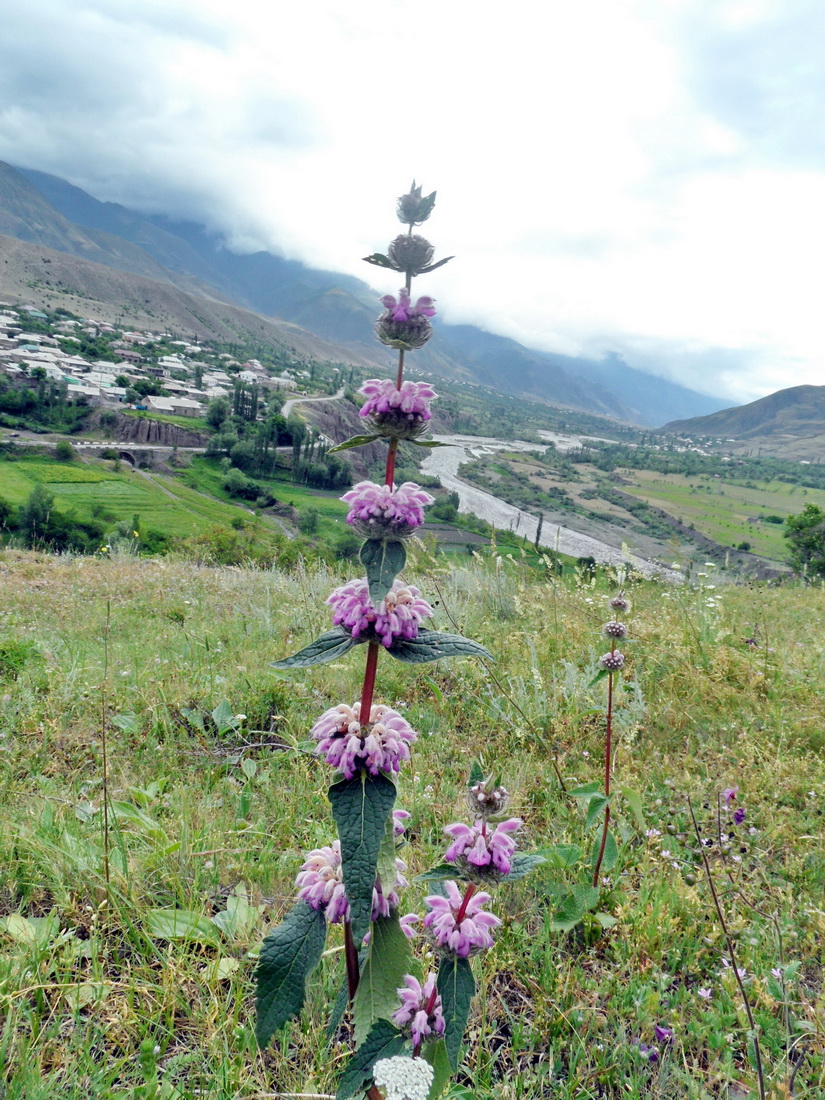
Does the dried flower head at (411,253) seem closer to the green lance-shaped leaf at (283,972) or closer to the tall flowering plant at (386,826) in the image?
the tall flowering plant at (386,826)

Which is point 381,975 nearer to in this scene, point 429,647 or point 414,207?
point 429,647

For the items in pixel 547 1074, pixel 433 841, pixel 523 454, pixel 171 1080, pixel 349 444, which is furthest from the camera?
pixel 523 454

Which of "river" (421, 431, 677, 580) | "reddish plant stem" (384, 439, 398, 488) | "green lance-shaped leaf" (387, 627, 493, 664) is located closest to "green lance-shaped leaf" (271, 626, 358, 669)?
"green lance-shaped leaf" (387, 627, 493, 664)

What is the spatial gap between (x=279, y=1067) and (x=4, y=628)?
621 centimetres

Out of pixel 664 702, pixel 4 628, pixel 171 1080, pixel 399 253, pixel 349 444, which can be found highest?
pixel 399 253

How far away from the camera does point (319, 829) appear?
270 centimetres

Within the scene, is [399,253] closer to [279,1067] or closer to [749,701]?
[279,1067]

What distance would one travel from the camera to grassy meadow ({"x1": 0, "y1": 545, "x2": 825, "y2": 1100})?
1.80m

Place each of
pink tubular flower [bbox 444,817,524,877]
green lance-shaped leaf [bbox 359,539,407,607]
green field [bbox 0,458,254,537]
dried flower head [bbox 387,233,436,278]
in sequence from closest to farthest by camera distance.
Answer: green lance-shaped leaf [bbox 359,539,407,607]
pink tubular flower [bbox 444,817,524,877]
dried flower head [bbox 387,233,436,278]
green field [bbox 0,458,254,537]

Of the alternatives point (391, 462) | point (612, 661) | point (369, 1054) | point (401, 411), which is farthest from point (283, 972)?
point (612, 661)

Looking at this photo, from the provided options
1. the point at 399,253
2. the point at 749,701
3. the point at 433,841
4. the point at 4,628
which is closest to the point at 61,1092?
the point at 433,841

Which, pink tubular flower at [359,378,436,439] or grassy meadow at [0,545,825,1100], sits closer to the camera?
pink tubular flower at [359,378,436,439]

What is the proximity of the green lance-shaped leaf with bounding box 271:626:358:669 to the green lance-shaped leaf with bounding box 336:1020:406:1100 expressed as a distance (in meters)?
0.82

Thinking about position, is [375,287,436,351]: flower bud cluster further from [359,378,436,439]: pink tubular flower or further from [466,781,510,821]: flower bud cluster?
[466,781,510,821]: flower bud cluster
